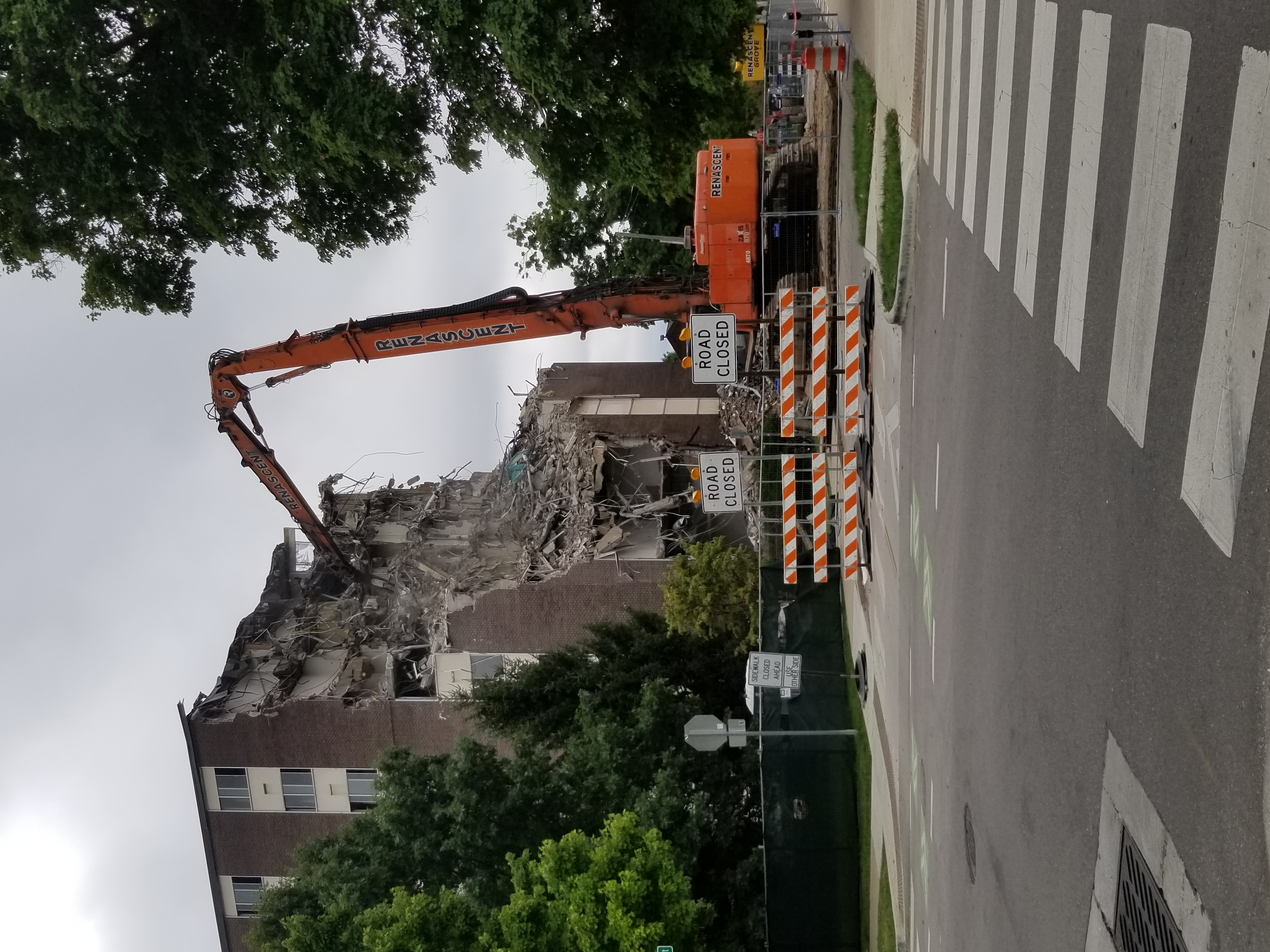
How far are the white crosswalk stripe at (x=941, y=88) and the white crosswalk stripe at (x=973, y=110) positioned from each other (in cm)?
110

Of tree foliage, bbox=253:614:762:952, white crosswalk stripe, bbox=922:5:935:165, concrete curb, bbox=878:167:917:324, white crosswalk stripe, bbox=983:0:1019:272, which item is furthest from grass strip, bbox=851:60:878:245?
tree foliage, bbox=253:614:762:952

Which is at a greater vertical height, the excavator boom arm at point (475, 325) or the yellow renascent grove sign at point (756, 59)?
the yellow renascent grove sign at point (756, 59)

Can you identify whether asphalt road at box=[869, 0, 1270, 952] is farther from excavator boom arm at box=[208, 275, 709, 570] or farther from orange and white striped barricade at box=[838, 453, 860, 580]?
excavator boom arm at box=[208, 275, 709, 570]

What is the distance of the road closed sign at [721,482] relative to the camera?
17156 millimetres

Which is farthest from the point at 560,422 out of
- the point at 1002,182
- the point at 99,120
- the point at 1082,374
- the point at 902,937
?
the point at 1082,374

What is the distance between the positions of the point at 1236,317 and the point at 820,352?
36.9 feet

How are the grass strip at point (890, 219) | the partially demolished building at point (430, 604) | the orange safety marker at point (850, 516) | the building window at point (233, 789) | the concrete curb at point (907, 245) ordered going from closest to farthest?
the concrete curb at point (907, 245) < the grass strip at point (890, 219) < the orange safety marker at point (850, 516) < the partially demolished building at point (430, 604) < the building window at point (233, 789)

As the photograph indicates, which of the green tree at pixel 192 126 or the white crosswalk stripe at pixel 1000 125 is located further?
the green tree at pixel 192 126

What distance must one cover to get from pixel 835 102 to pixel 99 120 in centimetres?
1449

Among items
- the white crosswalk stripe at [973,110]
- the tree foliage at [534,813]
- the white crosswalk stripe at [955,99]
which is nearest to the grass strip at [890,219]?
the white crosswalk stripe at [955,99]

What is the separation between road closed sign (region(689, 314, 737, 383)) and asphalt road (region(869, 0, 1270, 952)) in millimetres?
4200

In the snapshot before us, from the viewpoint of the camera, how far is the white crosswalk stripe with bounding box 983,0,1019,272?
866cm

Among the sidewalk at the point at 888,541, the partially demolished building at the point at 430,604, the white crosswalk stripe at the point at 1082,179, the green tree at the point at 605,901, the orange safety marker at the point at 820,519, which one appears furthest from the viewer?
the partially demolished building at the point at 430,604

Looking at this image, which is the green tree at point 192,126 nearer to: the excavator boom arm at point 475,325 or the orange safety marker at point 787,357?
the excavator boom arm at point 475,325
